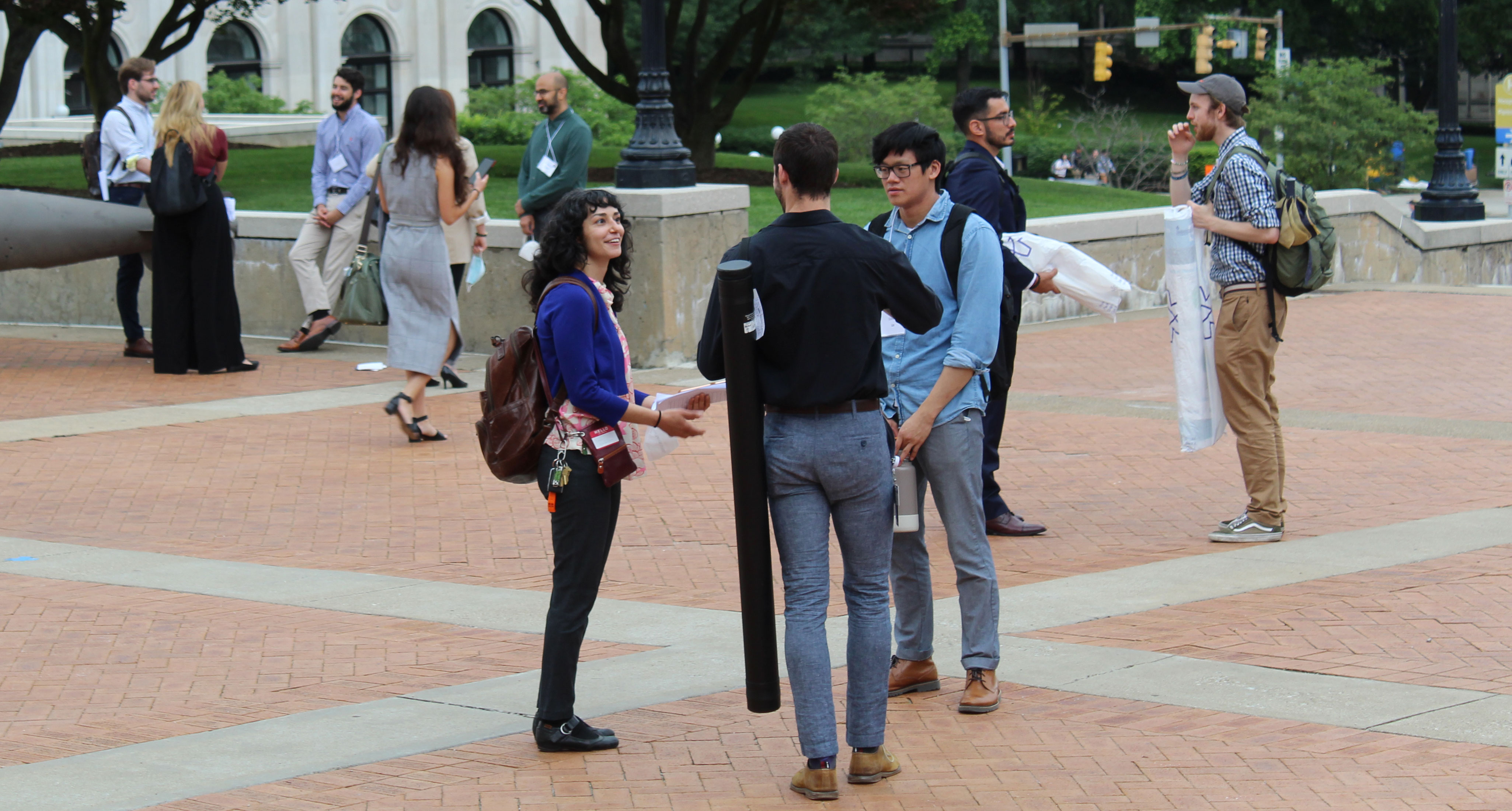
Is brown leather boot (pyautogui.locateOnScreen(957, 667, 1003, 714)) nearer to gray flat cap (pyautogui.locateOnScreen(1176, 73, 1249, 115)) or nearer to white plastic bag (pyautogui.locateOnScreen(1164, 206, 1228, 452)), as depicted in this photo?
white plastic bag (pyautogui.locateOnScreen(1164, 206, 1228, 452))

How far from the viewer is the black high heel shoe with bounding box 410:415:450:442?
10.1 meters

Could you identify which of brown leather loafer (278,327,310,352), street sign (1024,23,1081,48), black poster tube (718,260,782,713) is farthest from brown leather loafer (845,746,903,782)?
street sign (1024,23,1081,48)

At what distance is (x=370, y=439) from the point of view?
10.4 metres

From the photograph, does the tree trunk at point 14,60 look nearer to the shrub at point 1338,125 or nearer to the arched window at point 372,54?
the shrub at point 1338,125

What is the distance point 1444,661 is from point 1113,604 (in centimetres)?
125

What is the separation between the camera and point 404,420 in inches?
397

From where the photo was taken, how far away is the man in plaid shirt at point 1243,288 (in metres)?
7.30

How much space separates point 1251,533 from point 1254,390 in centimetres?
63

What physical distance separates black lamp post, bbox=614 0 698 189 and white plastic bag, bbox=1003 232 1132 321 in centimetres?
627

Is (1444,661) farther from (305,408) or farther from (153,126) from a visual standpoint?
(153,126)

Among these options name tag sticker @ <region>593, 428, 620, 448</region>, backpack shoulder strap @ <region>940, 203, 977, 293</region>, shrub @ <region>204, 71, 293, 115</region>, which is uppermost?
shrub @ <region>204, 71, 293, 115</region>

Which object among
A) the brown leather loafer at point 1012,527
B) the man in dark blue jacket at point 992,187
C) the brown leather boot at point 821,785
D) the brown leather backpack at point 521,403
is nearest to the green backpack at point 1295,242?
the man in dark blue jacket at point 992,187

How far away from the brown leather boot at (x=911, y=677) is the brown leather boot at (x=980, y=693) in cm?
21

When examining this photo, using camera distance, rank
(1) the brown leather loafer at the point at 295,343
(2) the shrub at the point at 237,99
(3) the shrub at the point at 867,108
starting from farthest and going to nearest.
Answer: (2) the shrub at the point at 237,99
(3) the shrub at the point at 867,108
(1) the brown leather loafer at the point at 295,343
